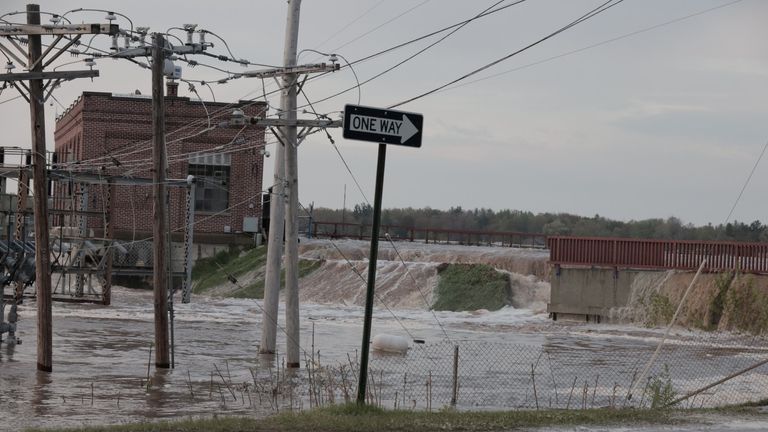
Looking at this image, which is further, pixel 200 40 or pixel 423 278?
pixel 423 278

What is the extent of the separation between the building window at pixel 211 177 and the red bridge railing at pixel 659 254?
21792 mm

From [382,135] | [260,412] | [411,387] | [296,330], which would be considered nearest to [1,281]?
[296,330]

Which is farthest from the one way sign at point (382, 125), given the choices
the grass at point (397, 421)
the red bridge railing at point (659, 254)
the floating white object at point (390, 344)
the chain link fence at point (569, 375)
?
the red bridge railing at point (659, 254)

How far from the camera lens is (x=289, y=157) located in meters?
25.5

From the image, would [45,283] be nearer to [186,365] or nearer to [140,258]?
[186,365]

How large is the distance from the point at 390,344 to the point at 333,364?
3.38m

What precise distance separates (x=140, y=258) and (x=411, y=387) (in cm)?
3781

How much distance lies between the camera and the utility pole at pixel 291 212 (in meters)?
25.3

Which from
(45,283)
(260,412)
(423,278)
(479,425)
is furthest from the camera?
(423,278)

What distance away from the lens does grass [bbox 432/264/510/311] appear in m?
51.3

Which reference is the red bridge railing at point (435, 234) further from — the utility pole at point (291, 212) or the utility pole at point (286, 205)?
the utility pole at point (291, 212)

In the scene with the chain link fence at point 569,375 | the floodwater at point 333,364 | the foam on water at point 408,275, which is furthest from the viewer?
the foam on water at point 408,275

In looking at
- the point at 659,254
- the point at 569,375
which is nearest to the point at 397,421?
the point at 569,375

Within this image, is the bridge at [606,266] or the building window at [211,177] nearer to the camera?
the bridge at [606,266]
